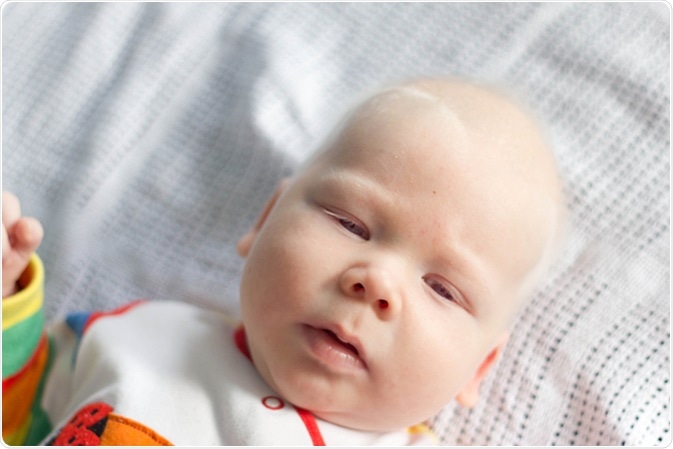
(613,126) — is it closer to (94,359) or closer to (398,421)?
(398,421)

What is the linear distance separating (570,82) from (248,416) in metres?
0.91

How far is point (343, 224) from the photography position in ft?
3.81

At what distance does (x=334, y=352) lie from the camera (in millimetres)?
1100

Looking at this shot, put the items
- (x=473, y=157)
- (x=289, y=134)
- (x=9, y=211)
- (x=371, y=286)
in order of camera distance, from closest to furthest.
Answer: (x=371, y=286) < (x=473, y=157) < (x=9, y=211) < (x=289, y=134)

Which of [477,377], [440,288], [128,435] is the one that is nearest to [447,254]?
[440,288]

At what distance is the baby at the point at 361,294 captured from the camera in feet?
3.66

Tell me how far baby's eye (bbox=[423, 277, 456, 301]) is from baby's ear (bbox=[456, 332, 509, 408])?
199 millimetres

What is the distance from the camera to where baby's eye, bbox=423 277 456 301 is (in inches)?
45.2

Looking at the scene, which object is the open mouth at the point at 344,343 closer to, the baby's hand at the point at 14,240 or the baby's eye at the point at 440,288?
the baby's eye at the point at 440,288

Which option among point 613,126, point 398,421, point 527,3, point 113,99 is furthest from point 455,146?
point 113,99

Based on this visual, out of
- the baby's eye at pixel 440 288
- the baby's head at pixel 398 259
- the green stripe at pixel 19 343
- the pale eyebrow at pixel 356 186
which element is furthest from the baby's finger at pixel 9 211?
the baby's eye at pixel 440 288

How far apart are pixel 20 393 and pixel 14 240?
252 millimetres

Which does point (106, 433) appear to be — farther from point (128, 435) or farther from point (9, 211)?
point (9, 211)

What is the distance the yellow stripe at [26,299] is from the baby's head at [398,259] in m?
0.35
